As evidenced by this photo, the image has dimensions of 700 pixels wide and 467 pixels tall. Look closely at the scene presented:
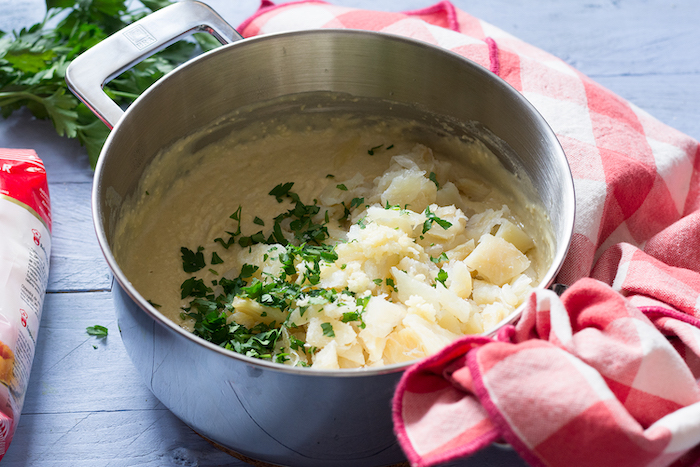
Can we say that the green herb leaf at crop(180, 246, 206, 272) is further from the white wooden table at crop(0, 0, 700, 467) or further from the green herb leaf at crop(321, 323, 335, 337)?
the green herb leaf at crop(321, 323, 335, 337)

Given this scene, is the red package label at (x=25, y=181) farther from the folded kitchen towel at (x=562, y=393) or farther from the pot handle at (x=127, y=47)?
the folded kitchen towel at (x=562, y=393)

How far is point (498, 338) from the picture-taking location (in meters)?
0.87

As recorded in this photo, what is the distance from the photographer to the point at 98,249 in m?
1.45

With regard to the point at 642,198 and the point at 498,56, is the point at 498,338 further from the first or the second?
the point at 498,56

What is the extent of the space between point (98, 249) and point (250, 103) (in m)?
0.48

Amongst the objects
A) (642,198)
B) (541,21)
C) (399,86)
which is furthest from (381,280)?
(541,21)

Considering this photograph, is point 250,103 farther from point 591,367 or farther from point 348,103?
point 591,367

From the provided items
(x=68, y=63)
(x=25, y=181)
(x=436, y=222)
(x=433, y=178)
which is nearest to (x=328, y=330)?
(x=436, y=222)

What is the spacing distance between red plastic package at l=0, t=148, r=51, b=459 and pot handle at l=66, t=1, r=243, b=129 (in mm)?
270

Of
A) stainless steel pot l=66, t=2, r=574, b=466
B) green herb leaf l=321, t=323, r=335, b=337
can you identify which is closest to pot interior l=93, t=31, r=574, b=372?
stainless steel pot l=66, t=2, r=574, b=466

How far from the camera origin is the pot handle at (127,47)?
3.85 feet

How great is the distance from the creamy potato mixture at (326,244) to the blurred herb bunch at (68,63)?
34 cm

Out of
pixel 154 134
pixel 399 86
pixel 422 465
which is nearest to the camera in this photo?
pixel 422 465

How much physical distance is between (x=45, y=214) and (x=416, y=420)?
97cm
